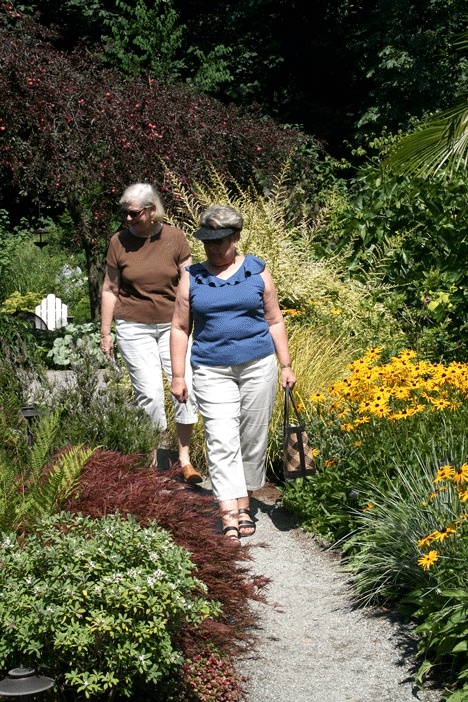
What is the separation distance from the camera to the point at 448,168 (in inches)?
338

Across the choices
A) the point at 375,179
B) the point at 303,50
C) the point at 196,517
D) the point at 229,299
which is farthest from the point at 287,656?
the point at 303,50

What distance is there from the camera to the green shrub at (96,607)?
3.10 m

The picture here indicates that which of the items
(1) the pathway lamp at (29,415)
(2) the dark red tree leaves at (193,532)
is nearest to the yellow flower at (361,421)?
(2) the dark red tree leaves at (193,532)

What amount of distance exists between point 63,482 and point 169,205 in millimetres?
6366

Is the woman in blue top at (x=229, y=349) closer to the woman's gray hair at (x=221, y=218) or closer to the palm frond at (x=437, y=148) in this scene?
the woman's gray hair at (x=221, y=218)

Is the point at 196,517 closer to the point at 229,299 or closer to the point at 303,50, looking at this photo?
the point at 229,299

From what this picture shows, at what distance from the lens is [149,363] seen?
6.00 m

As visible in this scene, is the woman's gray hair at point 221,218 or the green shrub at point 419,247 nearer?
the woman's gray hair at point 221,218

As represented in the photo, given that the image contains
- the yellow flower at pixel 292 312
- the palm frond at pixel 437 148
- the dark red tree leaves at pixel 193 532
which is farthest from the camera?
the palm frond at pixel 437 148

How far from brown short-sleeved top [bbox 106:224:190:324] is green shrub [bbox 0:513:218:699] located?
8.64 feet

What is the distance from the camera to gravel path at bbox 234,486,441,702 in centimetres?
375

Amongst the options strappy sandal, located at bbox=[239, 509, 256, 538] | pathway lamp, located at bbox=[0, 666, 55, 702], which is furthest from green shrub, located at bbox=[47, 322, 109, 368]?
pathway lamp, located at bbox=[0, 666, 55, 702]

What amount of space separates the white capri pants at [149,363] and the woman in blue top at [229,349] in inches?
27.7

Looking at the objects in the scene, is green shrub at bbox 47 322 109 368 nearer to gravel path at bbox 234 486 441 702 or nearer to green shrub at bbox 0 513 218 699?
gravel path at bbox 234 486 441 702
